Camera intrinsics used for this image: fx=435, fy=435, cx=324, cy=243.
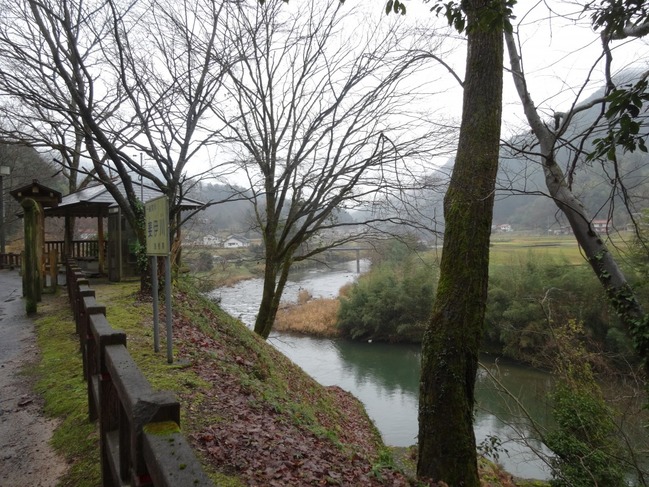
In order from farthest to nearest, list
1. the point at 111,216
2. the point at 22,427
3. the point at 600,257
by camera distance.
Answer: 1. the point at 111,216
2. the point at 600,257
3. the point at 22,427

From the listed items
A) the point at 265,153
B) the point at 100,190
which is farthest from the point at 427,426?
the point at 100,190

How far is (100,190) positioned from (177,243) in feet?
14.9

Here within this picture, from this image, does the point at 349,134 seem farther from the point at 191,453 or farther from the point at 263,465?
the point at 191,453

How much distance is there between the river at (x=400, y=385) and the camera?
11.4 metres

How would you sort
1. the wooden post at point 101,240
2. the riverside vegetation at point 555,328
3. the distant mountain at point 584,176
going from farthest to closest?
the wooden post at point 101,240, the riverside vegetation at point 555,328, the distant mountain at point 584,176

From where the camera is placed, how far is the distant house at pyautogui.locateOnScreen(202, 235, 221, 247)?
23947 mm

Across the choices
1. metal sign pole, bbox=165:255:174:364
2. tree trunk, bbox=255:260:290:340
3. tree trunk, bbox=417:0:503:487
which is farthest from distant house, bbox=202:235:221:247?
tree trunk, bbox=417:0:503:487

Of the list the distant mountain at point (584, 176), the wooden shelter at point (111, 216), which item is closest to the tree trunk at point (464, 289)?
the distant mountain at point (584, 176)

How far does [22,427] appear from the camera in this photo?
3.90 metres

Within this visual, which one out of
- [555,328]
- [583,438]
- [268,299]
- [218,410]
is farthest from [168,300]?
[555,328]

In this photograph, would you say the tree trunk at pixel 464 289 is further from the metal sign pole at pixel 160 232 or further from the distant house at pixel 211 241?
the distant house at pixel 211 241

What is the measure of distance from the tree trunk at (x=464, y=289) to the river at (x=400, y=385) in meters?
3.69

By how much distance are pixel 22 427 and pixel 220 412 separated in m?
1.74

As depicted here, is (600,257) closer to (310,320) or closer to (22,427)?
(22,427)
